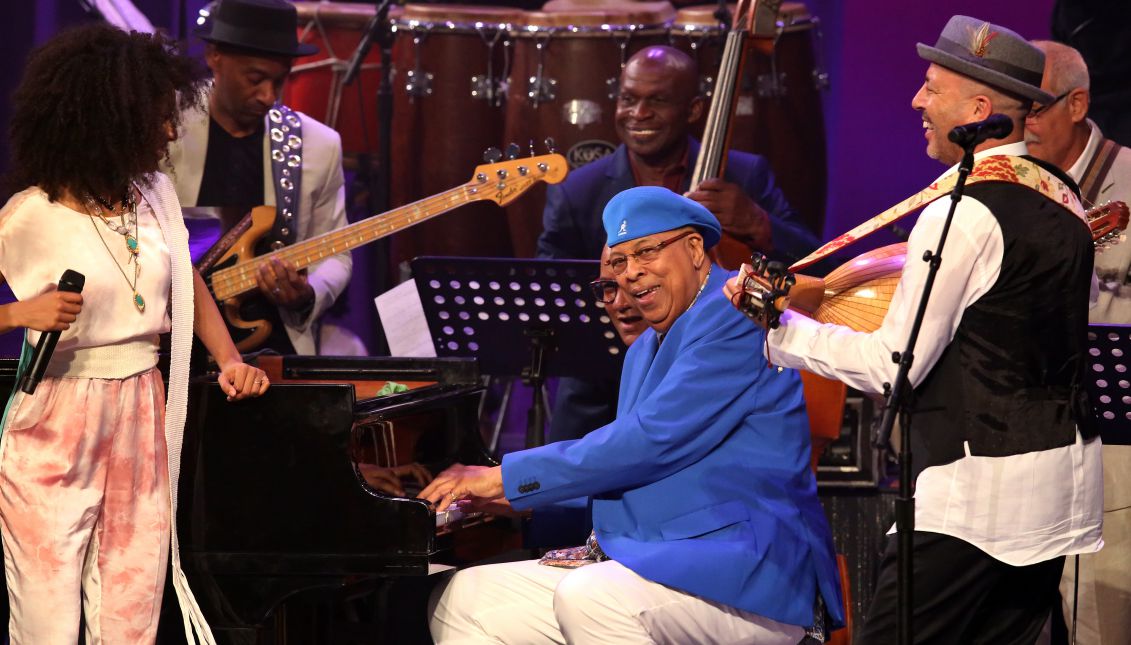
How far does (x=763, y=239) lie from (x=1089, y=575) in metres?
1.75

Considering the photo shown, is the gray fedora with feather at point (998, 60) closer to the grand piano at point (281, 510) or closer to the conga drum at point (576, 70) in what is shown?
the grand piano at point (281, 510)

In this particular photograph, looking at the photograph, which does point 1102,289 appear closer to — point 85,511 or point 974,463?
A: point 974,463

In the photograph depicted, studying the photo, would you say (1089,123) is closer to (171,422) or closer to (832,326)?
(832,326)

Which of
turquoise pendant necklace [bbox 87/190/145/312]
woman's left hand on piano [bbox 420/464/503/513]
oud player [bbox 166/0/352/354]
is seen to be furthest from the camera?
oud player [bbox 166/0/352/354]

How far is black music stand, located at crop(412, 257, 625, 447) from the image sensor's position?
4879 mm

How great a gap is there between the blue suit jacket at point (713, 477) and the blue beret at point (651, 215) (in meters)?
0.23

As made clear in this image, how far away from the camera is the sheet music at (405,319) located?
5164 millimetres

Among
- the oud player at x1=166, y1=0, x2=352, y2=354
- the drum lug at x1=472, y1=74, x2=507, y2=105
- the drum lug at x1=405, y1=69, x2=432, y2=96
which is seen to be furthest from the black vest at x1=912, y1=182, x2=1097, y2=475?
the drum lug at x1=405, y1=69, x2=432, y2=96

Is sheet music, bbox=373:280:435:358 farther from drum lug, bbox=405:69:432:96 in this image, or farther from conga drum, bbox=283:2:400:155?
conga drum, bbox=283:2:400:155

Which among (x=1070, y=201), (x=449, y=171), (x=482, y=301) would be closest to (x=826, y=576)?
(x=1070, y=201)

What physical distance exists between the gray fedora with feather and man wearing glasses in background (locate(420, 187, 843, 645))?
2.95ft

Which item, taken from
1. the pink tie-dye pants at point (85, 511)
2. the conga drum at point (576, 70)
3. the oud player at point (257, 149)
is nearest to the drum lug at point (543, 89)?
the conga drum at point (576, 70)

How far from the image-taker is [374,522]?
12.4ft

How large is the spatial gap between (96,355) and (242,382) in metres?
0.38
